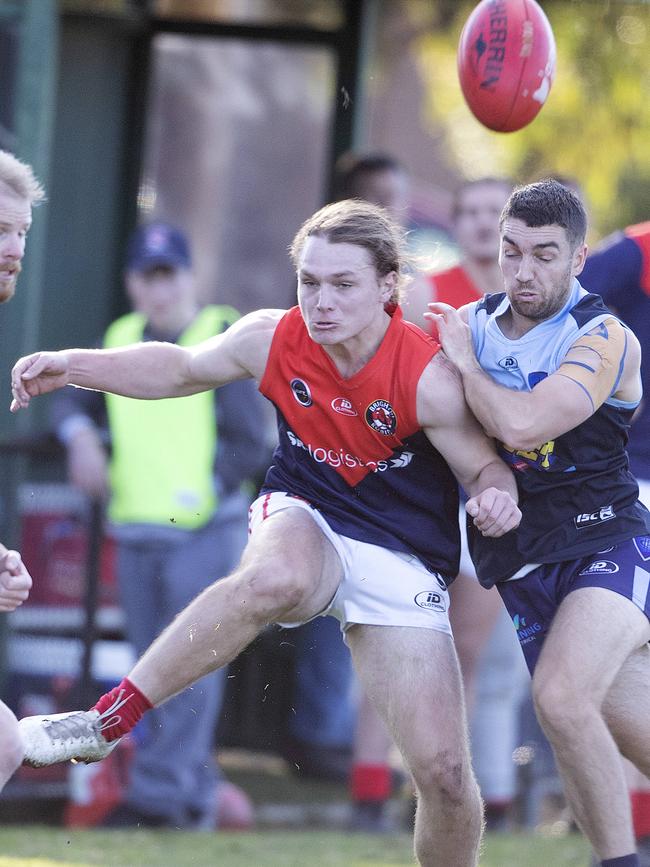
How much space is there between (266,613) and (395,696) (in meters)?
0.50

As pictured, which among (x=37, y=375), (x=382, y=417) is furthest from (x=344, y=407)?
(x=37, y=375)

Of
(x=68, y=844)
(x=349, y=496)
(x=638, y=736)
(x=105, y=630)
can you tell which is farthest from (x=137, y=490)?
(x=638, y=736)

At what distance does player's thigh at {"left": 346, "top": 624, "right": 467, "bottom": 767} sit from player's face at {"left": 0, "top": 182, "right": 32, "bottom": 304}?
1606 millimetres

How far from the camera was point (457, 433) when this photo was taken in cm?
514

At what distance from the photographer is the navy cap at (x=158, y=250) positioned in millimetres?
8103

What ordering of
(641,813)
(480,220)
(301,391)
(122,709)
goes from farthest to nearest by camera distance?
(480,220) → (641,813) → (301,391) → (122,709)

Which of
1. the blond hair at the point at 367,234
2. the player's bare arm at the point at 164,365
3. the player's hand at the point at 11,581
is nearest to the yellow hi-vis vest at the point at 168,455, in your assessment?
the player's bare arm at the point at 164,365

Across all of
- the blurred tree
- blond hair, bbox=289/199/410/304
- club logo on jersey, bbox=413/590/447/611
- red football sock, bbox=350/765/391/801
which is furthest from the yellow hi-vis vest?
the blurred tree

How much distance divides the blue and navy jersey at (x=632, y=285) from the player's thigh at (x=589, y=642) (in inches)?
41.0

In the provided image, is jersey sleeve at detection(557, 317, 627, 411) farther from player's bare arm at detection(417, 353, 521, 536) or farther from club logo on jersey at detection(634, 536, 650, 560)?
club logo on jersey at detection(634, 536, 650, 560)

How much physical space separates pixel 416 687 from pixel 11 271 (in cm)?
185

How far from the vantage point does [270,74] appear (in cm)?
1057

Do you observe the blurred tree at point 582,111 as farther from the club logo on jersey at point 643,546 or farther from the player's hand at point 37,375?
the player's hand at point 37,375

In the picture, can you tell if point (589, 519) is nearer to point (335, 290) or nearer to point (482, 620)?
point (335, 290)
